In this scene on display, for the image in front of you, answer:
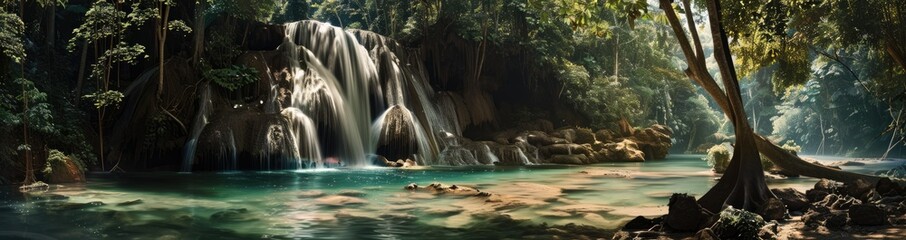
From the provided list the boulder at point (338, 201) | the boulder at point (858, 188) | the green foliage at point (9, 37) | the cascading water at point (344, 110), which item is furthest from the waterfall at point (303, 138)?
the boulder at point (858, 188)

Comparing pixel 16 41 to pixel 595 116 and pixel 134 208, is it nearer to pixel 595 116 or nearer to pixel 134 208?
pixel 134 208

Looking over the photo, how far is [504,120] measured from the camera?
1510 inches

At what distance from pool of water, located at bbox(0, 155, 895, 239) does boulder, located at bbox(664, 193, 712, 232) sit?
1.34 m

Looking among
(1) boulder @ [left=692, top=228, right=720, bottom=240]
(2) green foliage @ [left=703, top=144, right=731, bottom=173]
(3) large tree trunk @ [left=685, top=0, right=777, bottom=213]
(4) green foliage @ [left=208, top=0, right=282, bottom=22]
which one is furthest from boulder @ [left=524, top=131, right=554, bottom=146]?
(1) boulder @ [left=692, top=228, right=720, bottom=240]

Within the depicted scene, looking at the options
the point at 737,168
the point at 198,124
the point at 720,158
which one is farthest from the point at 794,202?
the point at 198,124

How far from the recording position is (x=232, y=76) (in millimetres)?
24828

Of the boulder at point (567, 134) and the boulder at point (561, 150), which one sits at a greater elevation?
the boulder at point (567, 134)

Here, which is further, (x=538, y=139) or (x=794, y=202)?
(x=538, y=139)

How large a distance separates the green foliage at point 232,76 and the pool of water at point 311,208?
605 cm

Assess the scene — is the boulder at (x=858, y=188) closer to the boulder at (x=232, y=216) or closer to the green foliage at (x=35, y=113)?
the boulder at (x=232, y=216)

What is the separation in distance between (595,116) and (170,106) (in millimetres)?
23599

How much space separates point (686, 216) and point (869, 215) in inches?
88.2

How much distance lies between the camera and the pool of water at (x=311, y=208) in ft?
30.1

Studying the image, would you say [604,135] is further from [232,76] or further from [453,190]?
[453,190]
